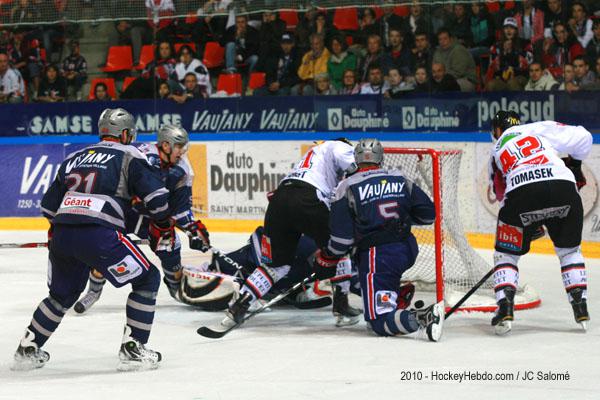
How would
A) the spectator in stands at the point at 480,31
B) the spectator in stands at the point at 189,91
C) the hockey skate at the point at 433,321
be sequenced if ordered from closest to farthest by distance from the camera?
the hockey skate at the point at 433,321
the spectator in stands at the point at 480,31
the spectator in stands at the point at 189,91

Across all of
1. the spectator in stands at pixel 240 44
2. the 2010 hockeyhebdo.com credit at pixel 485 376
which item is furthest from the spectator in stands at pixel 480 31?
the 2010 hockeyhebdo.com credit at pixel 485 376

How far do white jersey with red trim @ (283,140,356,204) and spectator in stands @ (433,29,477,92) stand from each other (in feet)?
12.4

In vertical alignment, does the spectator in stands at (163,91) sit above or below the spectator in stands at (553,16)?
below

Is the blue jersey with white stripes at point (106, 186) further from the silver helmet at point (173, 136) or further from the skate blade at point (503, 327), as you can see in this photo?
the skate blade at point (503, 327)

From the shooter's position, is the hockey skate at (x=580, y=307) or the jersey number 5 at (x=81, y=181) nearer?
the jersey number 5 at (x=81, y=181)

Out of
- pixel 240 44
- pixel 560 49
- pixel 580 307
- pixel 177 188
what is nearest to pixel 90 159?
pixel 177 188

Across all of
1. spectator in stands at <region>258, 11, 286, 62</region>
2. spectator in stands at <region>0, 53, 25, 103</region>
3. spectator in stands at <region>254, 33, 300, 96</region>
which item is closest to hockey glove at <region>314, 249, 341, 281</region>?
spectator in stands at <region>254, 33, 300, 96</region>

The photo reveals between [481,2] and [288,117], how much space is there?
2.23 meters

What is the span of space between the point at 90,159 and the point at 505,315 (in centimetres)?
229

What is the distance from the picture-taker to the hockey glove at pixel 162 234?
225 inches

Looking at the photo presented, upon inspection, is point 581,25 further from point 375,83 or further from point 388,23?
point 375,83

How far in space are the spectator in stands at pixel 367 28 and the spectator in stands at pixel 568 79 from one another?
6.35ft

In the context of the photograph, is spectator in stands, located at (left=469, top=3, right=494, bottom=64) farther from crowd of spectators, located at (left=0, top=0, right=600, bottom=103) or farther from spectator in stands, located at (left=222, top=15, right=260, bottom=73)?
spectator in stands, located at (left=222, top=15, right=260, bottom=73)

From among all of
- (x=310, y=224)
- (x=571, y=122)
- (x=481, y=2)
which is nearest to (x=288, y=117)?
(x=481, y=2)
